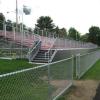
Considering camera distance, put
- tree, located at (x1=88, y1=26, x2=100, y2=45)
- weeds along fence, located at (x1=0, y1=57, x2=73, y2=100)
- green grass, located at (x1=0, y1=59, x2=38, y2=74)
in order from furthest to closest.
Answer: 1. tree, located at (x1=88, y1=26, x2=100, y2=45)
2. green grass, located at (x1=0, y1=59, x2=38, y2=74)
3. weeds along fence, located at (x1=0, y1=57, x2=73, y2=100)

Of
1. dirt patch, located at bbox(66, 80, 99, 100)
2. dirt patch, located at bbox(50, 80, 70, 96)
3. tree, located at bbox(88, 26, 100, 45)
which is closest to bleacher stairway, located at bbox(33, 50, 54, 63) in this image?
dirt patch, located at bbox(66, 80, 99, 100)

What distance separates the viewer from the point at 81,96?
10188mm

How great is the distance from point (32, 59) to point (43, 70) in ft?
68.9

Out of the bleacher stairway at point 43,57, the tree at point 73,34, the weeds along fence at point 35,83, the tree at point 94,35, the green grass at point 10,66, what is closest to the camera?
the weeds along fence at point 35,83

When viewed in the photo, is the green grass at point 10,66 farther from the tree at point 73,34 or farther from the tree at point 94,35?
the tree at point 94,35

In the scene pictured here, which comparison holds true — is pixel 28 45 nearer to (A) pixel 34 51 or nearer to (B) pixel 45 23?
(A) pixel 34 51

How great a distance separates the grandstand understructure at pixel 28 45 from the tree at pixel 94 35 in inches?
3095

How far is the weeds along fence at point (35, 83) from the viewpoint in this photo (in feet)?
15.7

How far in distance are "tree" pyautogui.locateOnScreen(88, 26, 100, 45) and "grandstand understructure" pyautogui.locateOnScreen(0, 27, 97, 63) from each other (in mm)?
78623

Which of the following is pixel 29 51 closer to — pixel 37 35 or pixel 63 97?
pixel 37 35

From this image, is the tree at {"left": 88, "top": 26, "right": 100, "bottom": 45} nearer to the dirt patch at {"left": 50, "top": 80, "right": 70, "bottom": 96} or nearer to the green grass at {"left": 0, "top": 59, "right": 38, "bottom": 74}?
the green grass at {"left": 0, "top": 59, "right": 38, "bottom": 74}

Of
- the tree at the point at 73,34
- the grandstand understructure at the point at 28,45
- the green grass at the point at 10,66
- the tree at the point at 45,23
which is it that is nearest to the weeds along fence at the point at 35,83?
the green grass at the point at 10,66

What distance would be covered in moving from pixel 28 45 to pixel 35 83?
2676 cm

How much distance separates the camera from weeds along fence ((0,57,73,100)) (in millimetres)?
4785
